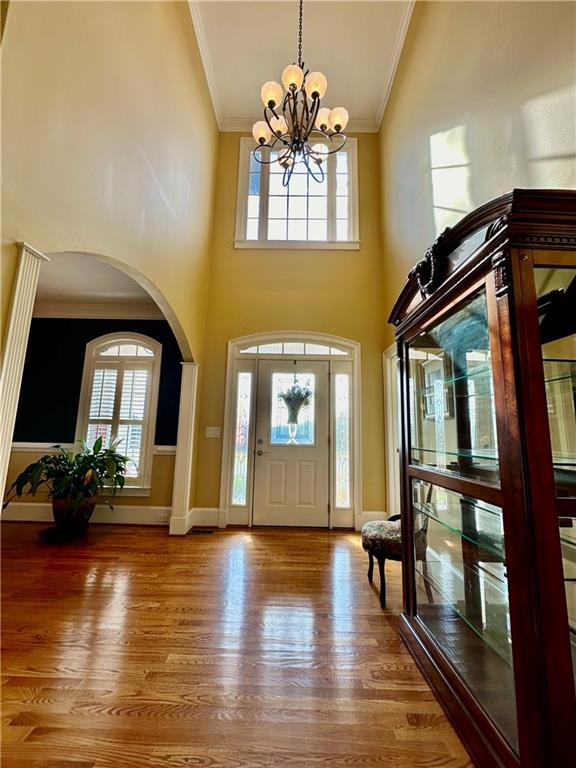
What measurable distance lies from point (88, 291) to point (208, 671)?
14.0 feet

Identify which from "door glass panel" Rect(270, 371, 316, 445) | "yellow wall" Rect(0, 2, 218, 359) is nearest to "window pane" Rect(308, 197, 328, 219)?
"yellow wall" Rect(0, 2, 218, 359)

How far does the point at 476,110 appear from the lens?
235 cm

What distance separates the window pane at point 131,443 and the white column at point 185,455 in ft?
2.47

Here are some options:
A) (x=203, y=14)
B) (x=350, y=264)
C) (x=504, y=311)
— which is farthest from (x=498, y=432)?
(x=203, y=14)

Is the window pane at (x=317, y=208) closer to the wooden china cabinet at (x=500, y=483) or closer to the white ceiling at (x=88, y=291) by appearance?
the white ceiling at (x=88, y=291)

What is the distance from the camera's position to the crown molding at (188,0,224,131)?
3.80 metres

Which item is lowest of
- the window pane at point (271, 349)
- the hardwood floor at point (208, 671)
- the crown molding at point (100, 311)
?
the hardwood floor at point (208, 671)

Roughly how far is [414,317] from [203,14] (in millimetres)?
4692

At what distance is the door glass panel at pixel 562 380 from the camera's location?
1.11 metres

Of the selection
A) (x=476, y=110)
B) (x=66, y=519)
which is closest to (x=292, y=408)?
(x=66, y=519)

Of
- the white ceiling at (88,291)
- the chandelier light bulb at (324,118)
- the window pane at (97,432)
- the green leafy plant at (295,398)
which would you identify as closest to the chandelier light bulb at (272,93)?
the chandelier light bulb at (324,118)

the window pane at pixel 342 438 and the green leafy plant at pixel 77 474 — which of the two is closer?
the green leafy plant at pixel 77 474

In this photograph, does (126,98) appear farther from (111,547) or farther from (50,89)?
(111,547)

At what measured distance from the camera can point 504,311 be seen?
1102mm
